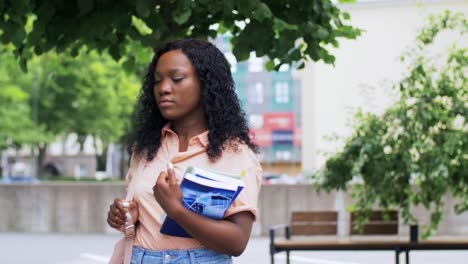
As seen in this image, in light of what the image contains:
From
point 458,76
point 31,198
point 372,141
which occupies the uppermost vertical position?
point 458,76

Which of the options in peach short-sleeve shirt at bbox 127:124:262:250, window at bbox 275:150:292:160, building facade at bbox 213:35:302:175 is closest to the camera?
peach short-sleeve shirt at bbox 127:124:262:250

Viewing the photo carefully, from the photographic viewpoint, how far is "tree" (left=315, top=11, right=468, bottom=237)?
27.0ft

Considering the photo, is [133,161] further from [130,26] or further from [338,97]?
[338,97]

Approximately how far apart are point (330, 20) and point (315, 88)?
29.4 meters

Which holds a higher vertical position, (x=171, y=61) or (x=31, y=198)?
(x=171, y=61)

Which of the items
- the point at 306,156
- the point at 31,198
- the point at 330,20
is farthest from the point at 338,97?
the point at 330,20

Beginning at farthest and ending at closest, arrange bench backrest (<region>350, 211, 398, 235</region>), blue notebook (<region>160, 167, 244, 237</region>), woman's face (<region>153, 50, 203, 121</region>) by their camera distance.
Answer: bench backrest (<region>350, 211, 398, 235</region>) → woman's face (<region>153, 50, 203, 121</region>) → blue notebook (<region>160, 167, 244, 237</region>)

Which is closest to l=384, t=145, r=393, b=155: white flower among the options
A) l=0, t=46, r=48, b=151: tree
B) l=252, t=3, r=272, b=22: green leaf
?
l=252, t=3, r=272, b=22: green leaf

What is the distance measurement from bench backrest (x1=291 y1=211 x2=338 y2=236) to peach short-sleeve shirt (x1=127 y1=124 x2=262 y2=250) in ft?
24.2

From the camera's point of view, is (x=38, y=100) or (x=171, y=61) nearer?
(x=171, y=61)

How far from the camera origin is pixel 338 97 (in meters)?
34.6

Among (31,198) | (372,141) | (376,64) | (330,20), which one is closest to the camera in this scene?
(330,20)

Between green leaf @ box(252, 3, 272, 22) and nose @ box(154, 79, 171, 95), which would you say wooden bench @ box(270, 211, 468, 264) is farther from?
nose @ box(154, 79, 171, 95)

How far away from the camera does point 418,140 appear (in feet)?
27.4
